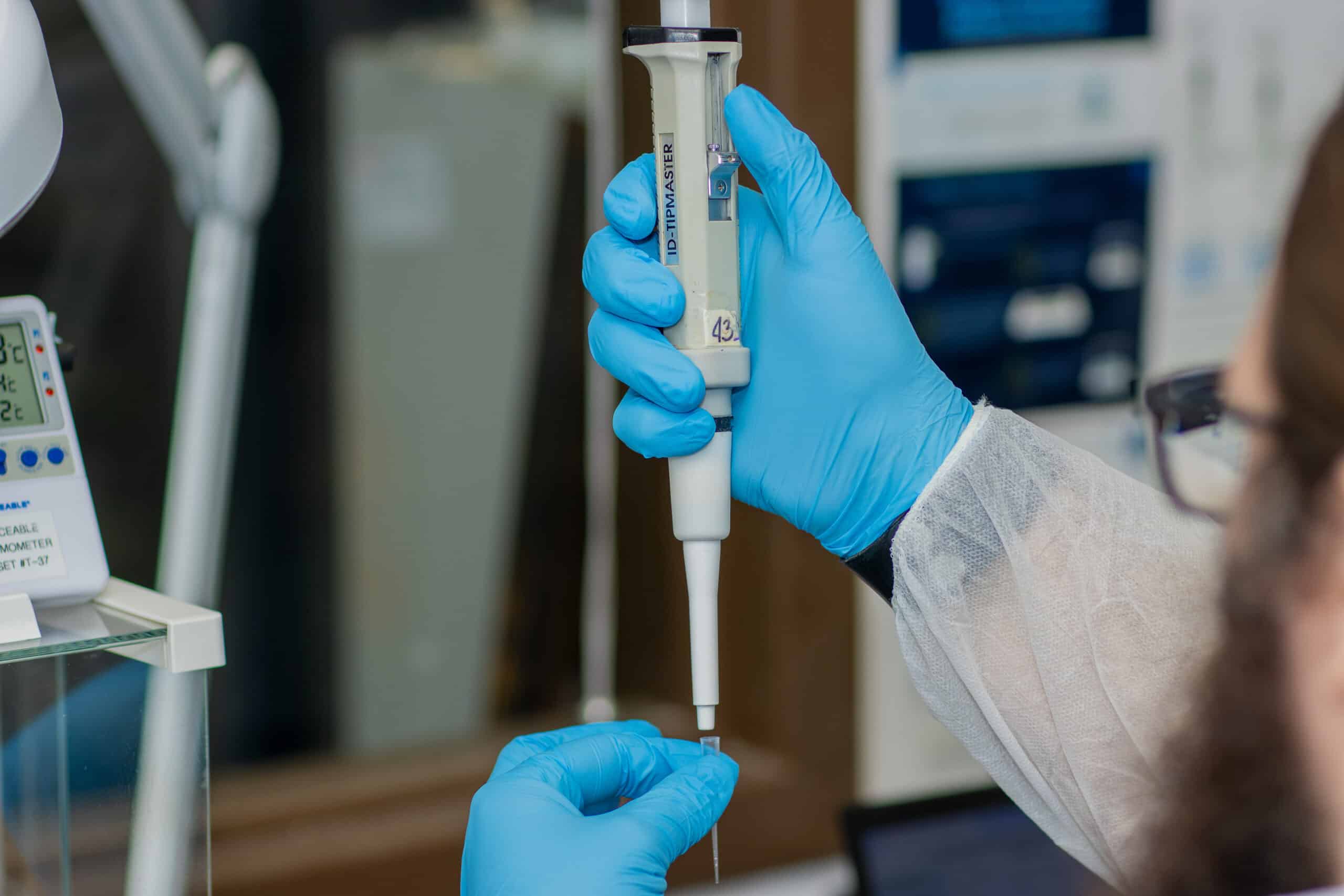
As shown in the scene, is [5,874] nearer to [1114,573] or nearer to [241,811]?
[1114,573]

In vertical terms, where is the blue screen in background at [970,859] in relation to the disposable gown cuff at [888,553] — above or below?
below

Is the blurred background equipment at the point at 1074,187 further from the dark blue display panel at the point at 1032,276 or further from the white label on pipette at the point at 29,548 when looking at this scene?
the white label on pipette at the point at 29,548

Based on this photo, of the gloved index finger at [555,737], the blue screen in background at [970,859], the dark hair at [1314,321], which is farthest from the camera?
the blue screen in background at [970,859]

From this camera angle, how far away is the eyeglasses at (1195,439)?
571 millimetres

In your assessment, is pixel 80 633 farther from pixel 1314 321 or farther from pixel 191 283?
Result: pixel 1314 321

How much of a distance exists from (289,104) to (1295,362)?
1.41m

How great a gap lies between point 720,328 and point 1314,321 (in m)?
0.28

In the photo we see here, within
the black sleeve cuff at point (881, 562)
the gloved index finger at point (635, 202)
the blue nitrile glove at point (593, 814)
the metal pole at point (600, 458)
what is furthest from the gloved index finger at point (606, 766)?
the metal pole at point (600, 458)

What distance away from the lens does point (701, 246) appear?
0.62 metres

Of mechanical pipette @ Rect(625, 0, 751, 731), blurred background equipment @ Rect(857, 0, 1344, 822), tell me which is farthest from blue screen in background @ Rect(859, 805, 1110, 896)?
mechanical pipette @ Rect(625, 0, 751, 731)

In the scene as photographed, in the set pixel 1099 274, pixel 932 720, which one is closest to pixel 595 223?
pixel 1099 274

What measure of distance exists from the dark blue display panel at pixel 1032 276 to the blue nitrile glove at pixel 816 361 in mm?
667

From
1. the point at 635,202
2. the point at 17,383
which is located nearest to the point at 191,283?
the point at 17,383

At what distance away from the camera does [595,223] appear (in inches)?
61.6
